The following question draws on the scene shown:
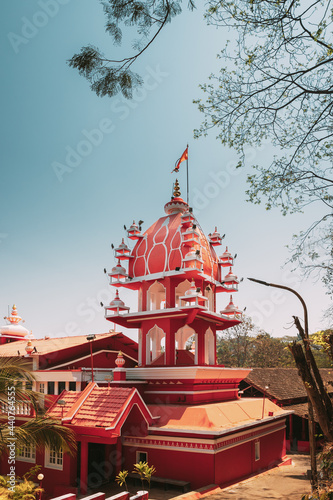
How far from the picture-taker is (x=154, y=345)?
1777cm

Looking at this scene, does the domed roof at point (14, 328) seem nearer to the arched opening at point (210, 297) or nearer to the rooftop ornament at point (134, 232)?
the rooftop ornament at point (134, 232)

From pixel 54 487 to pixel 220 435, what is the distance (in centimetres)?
548

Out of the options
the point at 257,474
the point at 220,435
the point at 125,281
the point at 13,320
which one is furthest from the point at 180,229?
the point at 13,320

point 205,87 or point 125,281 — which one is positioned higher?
point 205,87

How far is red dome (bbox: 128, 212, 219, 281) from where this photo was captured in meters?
17.0

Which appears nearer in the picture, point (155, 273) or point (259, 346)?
point (155, 273)

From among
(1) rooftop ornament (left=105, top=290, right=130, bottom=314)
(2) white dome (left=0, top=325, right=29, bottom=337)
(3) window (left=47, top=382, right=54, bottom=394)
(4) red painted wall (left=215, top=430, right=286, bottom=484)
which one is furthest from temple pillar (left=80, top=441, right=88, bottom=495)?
(2) white dome (left=0, top=325, right=29, bottom=337)

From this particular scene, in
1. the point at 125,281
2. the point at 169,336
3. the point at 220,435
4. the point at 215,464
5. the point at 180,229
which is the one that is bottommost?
the point at 215,464

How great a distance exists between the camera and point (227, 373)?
679 inches

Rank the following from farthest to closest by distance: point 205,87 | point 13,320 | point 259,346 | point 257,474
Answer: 1. point 259,346
2. point 13,320
3. point 257,474
4. point 205,87

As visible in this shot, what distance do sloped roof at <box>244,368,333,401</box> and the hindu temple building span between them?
19.3 ft

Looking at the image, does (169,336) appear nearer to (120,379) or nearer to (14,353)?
(120,379)

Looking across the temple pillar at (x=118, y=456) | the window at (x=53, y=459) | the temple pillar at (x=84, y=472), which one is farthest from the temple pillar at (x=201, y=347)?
the window at (x=53, y=459)

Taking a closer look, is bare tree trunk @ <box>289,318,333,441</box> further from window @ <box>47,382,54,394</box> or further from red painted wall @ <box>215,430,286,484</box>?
window @ <box>47,382,54,394</box>
